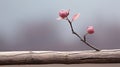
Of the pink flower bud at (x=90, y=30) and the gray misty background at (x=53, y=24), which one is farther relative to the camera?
the gray misty background at (x=53, y=24)

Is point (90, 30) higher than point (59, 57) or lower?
higher

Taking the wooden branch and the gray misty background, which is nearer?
the wooden branch

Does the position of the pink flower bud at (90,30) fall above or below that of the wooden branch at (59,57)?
above

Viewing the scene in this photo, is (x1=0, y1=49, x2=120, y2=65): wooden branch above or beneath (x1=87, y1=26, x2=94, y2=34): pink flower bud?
beneath

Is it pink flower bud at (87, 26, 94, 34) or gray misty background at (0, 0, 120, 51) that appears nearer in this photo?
pink flower bud at (87, 26, 94, 34)

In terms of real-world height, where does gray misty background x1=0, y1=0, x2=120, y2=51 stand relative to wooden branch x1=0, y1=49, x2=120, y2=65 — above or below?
above

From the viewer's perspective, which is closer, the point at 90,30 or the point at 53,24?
the point at 90,30
